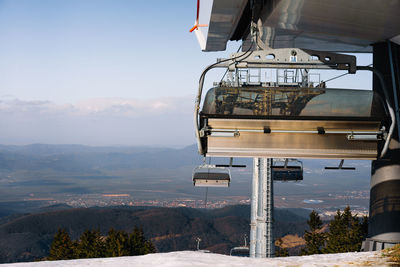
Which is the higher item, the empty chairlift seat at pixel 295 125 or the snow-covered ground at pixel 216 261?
the empty chairlift seat at pixel 295 125

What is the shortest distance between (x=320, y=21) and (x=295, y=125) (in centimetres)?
482

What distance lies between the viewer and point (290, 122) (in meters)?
6.61

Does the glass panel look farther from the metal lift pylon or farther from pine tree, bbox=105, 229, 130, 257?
pine tree, bbox=105, 229, 130, 257

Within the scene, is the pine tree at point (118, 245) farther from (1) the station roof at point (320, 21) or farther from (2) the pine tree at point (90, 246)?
(1) the station roof at point (320, 21)

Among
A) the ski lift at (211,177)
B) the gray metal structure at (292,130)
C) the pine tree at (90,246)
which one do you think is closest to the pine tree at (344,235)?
the pine tree at (90,246)

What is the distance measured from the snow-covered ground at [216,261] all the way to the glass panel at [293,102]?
2.48m

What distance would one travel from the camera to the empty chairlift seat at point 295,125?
6.62 meters

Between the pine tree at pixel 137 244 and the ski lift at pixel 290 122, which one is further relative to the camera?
the pine tree at pixel 137 244

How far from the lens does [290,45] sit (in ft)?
48.9

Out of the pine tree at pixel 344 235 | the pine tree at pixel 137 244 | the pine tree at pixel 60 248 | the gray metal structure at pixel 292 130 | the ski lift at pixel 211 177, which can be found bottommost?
the pine tree at pixel 60 248

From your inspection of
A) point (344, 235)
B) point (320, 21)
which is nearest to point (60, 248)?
point (344, 235)

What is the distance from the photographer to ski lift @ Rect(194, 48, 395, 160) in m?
6.62

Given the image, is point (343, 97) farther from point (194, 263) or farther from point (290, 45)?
point (290, 45)

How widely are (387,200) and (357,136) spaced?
5907mm
